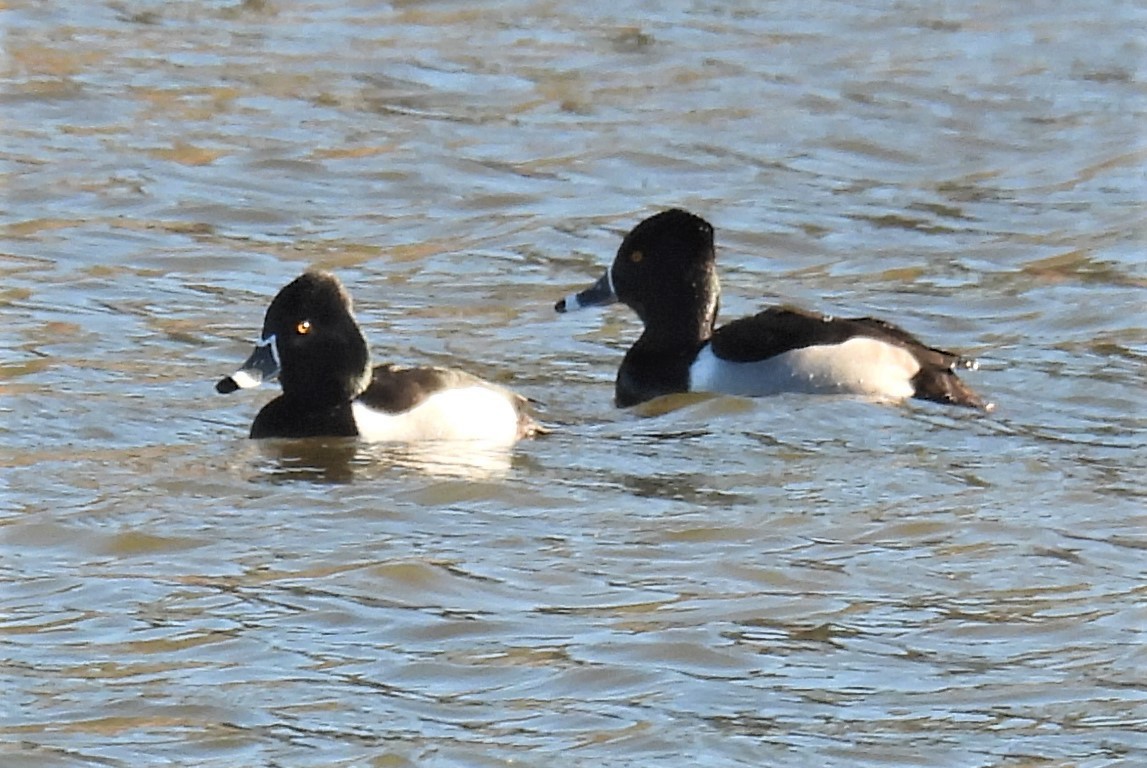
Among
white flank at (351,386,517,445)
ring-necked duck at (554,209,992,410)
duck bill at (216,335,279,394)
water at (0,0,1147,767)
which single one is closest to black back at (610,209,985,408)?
ring-necked duck at (554,209,992,410)

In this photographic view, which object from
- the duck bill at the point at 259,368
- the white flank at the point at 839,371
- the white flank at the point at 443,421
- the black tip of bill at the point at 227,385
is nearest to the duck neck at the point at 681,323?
the white flank at the point at 839,371

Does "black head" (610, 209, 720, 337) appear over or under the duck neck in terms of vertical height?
over

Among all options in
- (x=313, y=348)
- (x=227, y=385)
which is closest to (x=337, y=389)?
(x=313, y=348)

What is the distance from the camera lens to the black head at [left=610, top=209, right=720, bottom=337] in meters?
11.5

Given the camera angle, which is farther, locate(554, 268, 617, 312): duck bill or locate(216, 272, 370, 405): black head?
locate(554, 268, 617, 312): duck bill

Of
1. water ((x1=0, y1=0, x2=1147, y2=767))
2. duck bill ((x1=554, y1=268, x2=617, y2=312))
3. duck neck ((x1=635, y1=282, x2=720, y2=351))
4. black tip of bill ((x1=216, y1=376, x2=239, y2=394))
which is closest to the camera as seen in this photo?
water ((x1=0, y1=0, x2=1147, y2=767))

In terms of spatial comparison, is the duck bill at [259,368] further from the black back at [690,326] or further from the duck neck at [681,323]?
the duck neck at [681,323]

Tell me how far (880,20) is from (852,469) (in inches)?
398

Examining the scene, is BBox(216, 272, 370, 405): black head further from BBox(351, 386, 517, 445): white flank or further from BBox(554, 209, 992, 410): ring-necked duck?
BBox(554, 209, 992, 410): ring-necked duck

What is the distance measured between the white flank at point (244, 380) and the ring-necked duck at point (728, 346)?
163 cm

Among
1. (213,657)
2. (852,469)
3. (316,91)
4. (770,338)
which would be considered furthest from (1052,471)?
(316,91)

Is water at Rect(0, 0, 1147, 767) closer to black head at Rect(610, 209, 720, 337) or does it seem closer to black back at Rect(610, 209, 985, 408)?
black back at Rect(610, 209, 985, 408)

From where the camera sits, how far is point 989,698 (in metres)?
6.88

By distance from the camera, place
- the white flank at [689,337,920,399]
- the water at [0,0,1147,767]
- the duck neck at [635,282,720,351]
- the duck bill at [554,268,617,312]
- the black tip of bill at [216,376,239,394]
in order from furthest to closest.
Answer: the duck bill at [554,268,617,312] → the duck neck at [635,282,720,351] → the white flank at [689,337,920,399] → the black tip of bill at [216,376,239,394] → the water at [0,0,1147,767]
